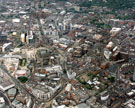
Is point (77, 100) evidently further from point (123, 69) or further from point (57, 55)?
point (57, 55)

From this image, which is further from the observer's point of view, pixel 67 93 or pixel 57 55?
pixel 57 55

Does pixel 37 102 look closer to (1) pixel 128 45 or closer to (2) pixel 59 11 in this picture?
(1) pixel 128 45

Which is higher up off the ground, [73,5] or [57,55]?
[73,5]

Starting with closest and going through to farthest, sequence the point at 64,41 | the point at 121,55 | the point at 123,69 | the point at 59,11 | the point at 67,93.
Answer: the point at 67,93
the point at 123,69
the point at 121,55
the point at 64,41
the point at 59,11

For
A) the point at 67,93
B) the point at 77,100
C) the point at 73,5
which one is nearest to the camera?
the point at 77,100

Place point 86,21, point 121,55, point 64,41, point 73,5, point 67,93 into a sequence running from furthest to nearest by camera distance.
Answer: point 73,5 < point 86,21 < point 64,41 < point 121,55 < point 67,93

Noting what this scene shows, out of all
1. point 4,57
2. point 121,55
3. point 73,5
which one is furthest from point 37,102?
point 73,5

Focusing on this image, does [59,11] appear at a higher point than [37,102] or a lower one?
higher

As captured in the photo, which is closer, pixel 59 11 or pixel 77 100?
pixel 77 100

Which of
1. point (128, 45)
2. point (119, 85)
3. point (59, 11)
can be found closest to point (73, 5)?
point (59, 11)
